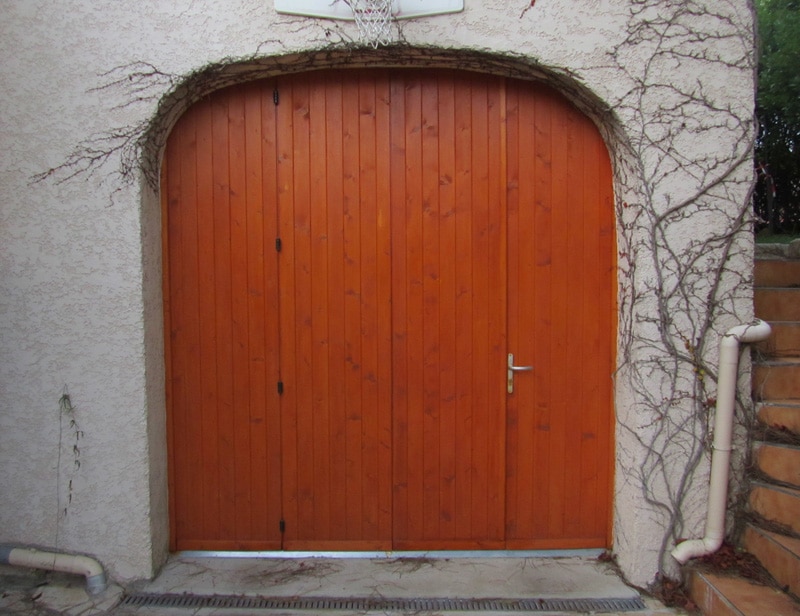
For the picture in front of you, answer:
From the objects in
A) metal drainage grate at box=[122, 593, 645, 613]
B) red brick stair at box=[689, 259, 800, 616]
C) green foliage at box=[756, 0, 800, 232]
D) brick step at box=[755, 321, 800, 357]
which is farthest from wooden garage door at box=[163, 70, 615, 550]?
green foliage at box=[756, 0, 800, 232]

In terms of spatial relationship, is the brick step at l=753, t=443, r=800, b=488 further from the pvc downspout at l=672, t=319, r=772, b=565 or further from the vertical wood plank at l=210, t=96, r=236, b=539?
the vertical wood plank at l=210, t=96, r=236, b=539

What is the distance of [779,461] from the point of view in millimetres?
2723

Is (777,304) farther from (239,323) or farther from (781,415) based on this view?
(239,323)

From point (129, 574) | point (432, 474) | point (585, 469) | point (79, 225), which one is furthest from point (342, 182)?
point (129, 574)

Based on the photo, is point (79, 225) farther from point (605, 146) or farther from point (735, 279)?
point (735, 279)

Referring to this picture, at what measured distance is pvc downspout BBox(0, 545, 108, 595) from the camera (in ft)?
9.29

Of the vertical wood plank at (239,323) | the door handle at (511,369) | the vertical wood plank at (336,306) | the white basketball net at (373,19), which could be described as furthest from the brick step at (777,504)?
the white basketball net at (373,19)

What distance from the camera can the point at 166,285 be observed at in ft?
9.96

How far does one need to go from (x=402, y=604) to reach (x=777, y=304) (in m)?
2.76

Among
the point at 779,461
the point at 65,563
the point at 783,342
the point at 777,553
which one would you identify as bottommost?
the point at 65,563

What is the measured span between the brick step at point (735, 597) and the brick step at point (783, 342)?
1.24 m

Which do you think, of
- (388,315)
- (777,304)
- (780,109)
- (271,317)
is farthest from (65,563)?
(780,109)

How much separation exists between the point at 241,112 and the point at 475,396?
2123 millimetres

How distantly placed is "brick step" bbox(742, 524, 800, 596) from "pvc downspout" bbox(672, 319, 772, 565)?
14cm
